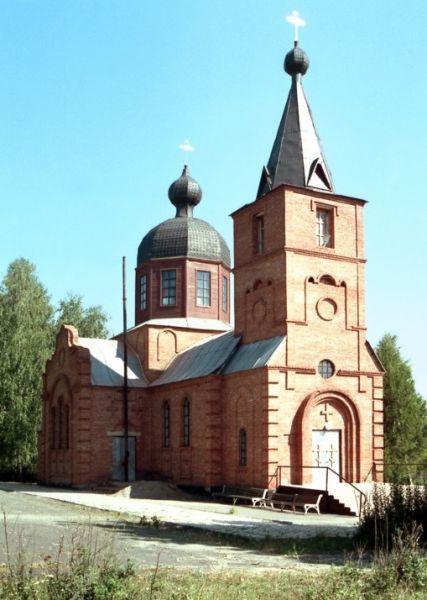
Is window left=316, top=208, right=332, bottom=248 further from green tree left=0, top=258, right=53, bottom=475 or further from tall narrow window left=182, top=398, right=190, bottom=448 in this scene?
green tree left=0, top=258, right=53, bottom=475

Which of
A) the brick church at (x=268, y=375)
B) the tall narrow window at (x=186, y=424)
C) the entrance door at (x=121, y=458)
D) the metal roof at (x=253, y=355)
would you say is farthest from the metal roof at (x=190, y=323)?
the metal roof at (x=253, y=355)

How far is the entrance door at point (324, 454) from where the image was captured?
24953 mm

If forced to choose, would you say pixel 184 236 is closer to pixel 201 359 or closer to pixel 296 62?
pixel 201 359

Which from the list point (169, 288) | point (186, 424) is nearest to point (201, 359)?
point (186, 424)

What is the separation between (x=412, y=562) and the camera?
9.15 m

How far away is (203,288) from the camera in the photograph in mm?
36438

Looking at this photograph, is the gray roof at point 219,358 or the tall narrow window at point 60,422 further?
the tall narrow window at point 60,422

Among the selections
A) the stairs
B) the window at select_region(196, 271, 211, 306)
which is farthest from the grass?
the window at select_region(196, 271, 211, 306)

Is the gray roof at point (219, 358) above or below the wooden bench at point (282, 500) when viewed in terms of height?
above

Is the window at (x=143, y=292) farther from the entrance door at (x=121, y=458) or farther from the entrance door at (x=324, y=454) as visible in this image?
the entrance door at (x=324, y=454)

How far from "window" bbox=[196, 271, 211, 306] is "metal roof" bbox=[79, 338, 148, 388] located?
4.06 metres

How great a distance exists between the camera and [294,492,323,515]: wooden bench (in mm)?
21734

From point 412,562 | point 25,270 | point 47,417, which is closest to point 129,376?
point 47,417

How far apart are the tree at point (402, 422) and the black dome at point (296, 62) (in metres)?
14.9
